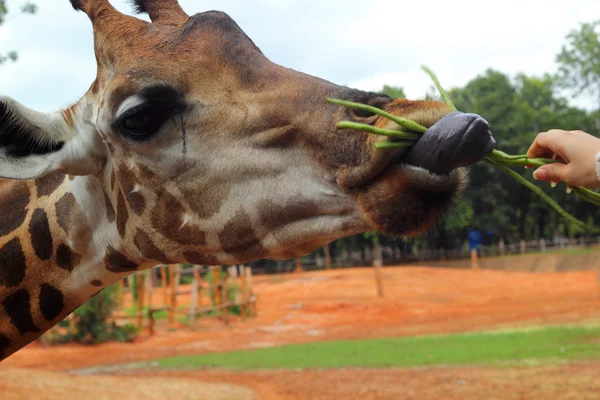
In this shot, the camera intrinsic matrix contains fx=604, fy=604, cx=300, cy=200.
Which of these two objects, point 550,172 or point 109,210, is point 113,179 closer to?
point 109,210

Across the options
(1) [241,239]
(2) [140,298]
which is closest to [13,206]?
(1) [241,239]

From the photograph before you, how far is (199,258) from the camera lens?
3090mm

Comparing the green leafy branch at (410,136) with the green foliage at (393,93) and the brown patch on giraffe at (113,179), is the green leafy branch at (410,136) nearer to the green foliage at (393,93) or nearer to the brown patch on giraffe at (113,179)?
the green foliage at (393,93)

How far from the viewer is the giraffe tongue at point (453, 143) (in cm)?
230

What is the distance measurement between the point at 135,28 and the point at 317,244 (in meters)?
1.51

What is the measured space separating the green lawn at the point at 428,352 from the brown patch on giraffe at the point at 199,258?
9.78m

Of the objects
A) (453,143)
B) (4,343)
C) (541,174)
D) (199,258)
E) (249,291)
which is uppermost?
(453,143)

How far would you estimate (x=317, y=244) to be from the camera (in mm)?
2936

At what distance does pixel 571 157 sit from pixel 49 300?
270 cm

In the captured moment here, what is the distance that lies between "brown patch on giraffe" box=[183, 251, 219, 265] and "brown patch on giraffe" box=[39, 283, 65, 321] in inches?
30.3

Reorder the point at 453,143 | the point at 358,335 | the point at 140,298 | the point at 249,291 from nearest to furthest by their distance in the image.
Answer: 1. the point at 453,143
2. the point at 358,335
3. the point at 140,298
4. the point at 249,291

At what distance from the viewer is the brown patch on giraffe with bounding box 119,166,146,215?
3.04 m

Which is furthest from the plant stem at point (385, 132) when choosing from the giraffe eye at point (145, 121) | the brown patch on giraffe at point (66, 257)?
the brown patch on giraffe at point (66, 257)

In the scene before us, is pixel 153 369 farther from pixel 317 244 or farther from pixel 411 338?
pixel 317 244
